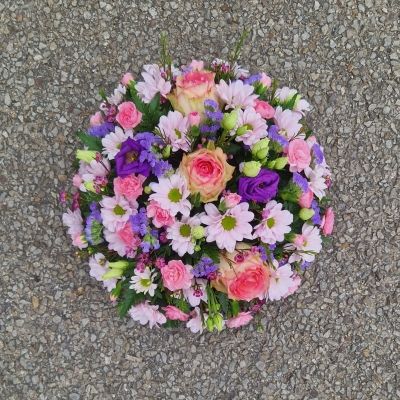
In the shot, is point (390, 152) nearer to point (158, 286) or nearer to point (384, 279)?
point (384, 279)

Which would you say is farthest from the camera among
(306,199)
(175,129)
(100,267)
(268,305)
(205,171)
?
(268,305)

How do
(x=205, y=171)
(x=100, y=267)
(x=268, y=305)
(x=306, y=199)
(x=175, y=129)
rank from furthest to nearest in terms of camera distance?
(x=268, y=305), (x=100, y=267), (x=306, y=199), (x=175, y=129), (x=205, y=171)

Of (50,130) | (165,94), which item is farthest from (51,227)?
(165,94)

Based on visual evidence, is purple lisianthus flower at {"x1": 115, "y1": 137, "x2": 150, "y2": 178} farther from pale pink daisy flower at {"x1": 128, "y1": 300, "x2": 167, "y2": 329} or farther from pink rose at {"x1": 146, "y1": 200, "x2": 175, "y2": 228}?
pale pink daisy flower at {"x1": 128, "y1": 300, "x2": 167, "y2": 329}

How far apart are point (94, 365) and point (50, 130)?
1.22 meters

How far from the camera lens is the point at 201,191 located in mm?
1524

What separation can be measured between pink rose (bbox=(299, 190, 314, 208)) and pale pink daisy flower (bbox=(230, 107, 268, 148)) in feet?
0.91

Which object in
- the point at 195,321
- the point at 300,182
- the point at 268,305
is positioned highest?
the point at 300,182

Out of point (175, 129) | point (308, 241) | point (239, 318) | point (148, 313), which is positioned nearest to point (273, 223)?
point (308, 241)

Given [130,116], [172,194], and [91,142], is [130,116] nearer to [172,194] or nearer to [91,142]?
[91,142]

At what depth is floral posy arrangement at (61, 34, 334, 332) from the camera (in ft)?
5.10

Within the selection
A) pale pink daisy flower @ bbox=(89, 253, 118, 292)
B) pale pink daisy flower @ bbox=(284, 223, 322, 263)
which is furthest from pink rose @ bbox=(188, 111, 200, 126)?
pale pink daisy flower @ bbox=(89, 253, 118, 292)

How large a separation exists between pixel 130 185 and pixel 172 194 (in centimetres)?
15

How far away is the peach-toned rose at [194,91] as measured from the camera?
5.38 ft
